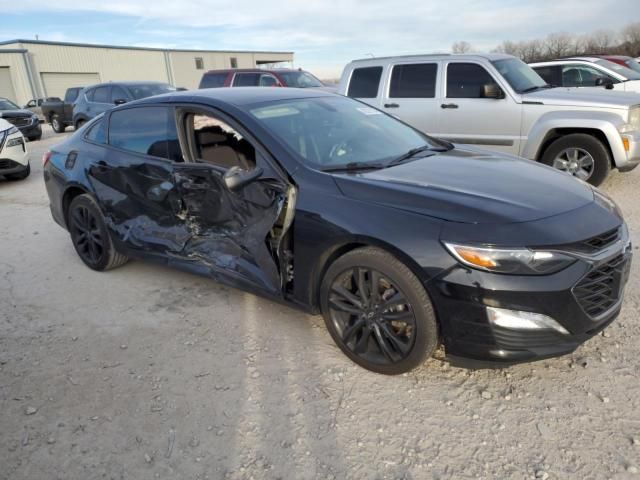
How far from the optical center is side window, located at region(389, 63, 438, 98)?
7281 mm

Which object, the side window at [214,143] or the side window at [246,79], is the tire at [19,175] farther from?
the side window at [214,143]

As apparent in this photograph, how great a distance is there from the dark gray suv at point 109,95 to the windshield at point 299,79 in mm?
3032

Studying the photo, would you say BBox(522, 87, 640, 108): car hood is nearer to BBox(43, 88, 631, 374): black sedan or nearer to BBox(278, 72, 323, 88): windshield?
BBox(43, 88, 631, 374): black sedan

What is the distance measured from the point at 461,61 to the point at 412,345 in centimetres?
559

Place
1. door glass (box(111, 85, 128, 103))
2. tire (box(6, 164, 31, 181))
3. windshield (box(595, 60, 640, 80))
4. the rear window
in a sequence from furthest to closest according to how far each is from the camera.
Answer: door glass (box(111, 85, 128, 103)) < the rear window < windshield (box(595, 60, 640, 80)) < tire (box(6, 164, 31, 181))

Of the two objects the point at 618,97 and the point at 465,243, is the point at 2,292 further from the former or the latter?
the point at 618,97

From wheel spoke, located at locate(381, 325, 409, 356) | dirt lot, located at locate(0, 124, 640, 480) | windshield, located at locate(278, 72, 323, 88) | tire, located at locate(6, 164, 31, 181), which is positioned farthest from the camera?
windshield, located at locate(278, 72, 323, 88)

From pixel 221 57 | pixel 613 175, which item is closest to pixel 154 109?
pixel 613 175

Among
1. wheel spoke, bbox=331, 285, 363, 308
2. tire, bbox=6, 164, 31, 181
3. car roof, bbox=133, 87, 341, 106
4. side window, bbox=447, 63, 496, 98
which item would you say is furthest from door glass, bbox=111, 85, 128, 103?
wheel spoke, bbox=331, 285, 363, 308

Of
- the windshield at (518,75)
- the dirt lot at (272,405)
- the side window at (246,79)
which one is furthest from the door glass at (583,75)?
the dirt lot at (272,405)

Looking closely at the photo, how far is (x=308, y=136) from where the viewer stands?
3346 mm

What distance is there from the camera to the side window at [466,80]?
687cm

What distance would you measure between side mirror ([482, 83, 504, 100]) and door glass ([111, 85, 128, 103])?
9697mm

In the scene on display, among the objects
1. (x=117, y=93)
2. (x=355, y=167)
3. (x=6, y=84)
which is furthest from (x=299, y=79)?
(x=6, y=84)
